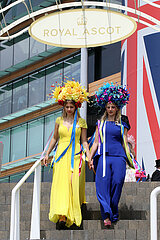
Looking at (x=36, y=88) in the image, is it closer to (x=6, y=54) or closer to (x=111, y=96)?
(x=6, y=54)

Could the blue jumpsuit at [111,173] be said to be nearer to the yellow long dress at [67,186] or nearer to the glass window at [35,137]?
the yellow long dress at [67,186]

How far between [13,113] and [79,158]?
17.6 meters

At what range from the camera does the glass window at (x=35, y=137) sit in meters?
24.2

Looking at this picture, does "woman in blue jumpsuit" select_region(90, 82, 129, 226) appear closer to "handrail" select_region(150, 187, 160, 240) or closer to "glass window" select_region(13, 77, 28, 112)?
"handrail" select_region(150, 187, 160, 240)

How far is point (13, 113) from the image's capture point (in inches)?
→ 1020

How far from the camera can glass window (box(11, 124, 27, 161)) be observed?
24.8 m

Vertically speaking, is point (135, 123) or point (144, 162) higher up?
point (135, 123)

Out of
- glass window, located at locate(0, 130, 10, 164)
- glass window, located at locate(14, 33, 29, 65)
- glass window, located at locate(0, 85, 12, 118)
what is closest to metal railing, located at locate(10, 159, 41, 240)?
glass window, located at locate(0, 130, 10, 164)

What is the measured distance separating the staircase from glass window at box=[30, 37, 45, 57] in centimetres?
1596

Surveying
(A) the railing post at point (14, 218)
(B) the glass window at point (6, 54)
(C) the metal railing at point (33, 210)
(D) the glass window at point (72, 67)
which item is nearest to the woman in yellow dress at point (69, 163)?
(C) the metal railing at point (33, 210)

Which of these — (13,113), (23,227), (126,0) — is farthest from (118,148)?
(13,113)

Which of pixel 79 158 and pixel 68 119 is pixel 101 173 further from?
pixel 68 119

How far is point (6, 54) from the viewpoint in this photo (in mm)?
27188

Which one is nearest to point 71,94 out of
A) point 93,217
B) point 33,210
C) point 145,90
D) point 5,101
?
point 93,217
